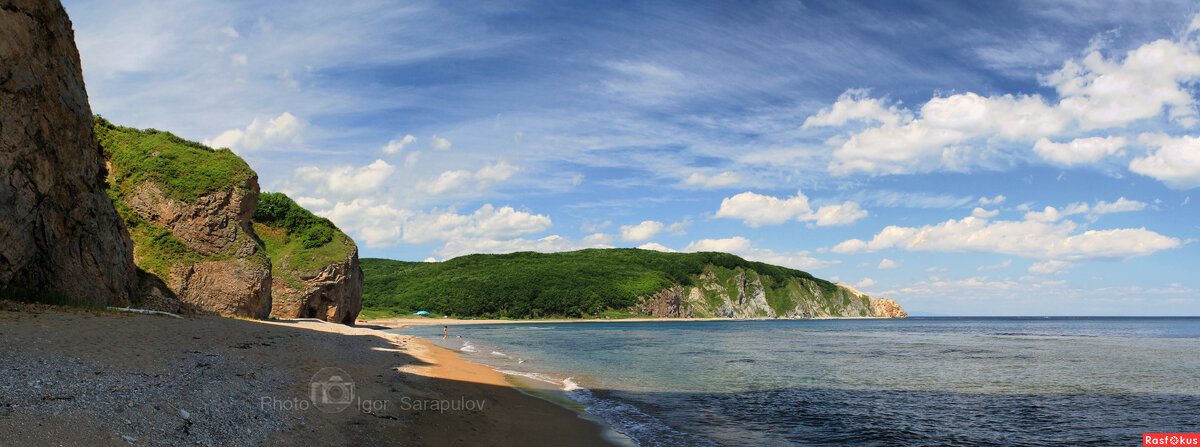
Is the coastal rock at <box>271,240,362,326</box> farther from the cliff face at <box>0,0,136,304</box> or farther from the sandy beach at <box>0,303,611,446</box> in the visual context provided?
the sandy beach at <box>0,303,611,446</box>

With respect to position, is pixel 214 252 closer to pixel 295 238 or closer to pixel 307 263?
pixel 307 263

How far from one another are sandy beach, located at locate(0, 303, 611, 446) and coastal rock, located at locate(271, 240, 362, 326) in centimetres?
4166

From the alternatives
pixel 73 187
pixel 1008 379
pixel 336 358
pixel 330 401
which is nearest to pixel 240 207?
pixel 73 187

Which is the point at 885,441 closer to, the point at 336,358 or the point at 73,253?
the point at 336,358

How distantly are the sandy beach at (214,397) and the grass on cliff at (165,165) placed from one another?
32.6 meters

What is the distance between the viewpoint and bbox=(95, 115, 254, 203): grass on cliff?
46.9 m

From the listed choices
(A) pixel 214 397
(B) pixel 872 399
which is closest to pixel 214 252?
(A) pixel 214 397

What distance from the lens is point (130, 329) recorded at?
664 inches

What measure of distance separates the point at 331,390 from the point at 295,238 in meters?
60.6

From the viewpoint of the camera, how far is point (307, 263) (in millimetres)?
63094

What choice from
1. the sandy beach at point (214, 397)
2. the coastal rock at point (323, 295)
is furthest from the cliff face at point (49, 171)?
the coastal rock at point (323, 295)

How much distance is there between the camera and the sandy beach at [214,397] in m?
8.37

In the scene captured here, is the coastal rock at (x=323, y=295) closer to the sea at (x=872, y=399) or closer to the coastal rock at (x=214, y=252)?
the coastal rock at (x=214, y=252)

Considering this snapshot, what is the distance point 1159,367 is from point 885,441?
33.8 m
